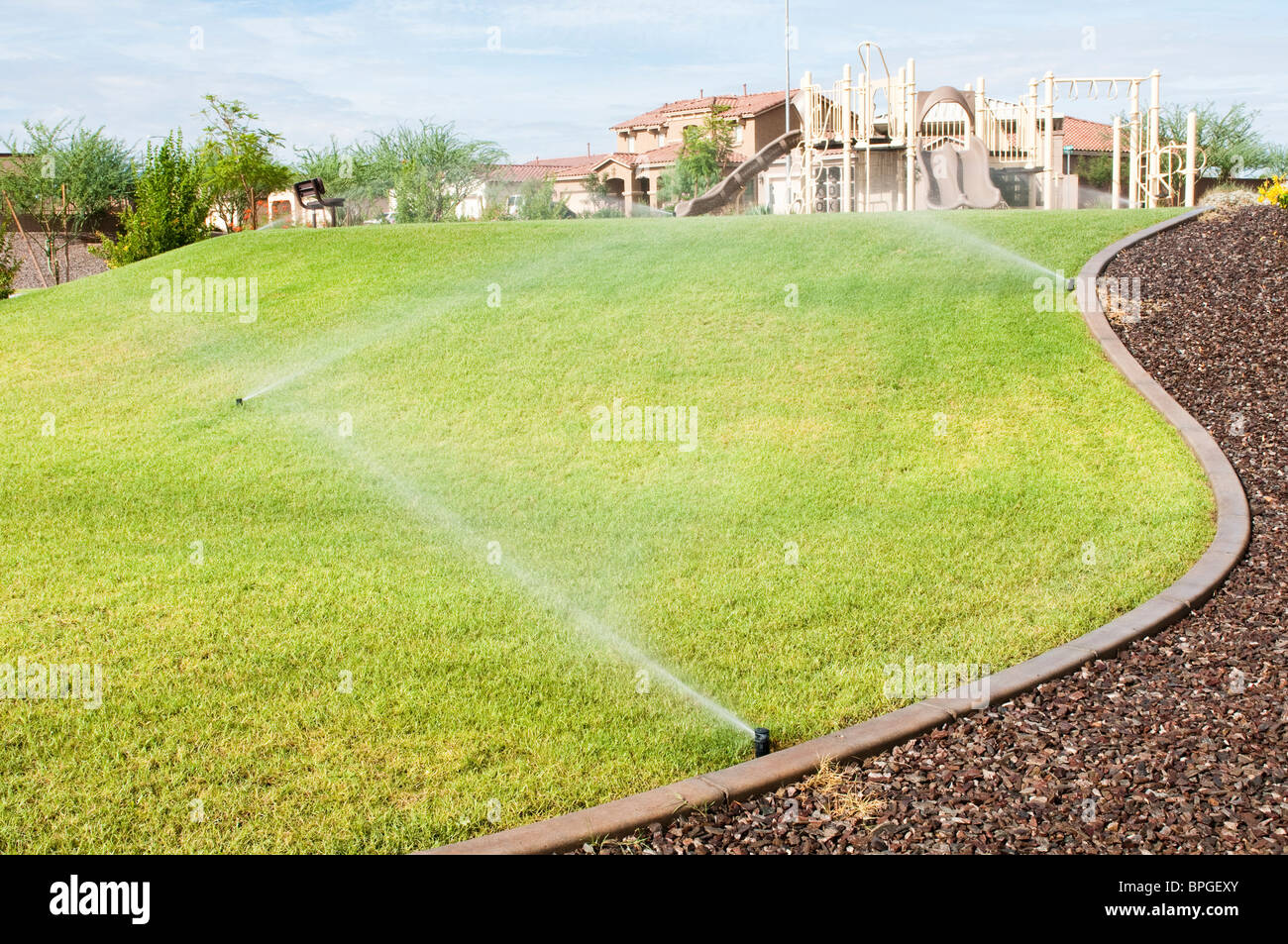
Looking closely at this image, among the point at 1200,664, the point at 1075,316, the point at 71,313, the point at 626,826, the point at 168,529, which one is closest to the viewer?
the point at 626,826

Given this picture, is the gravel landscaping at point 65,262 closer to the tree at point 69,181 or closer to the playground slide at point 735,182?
the tree at point 69,181

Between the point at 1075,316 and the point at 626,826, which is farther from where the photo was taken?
the point at 1075,316

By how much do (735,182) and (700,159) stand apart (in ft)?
61.4

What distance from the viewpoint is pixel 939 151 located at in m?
19.5

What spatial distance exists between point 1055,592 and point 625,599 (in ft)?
7.70

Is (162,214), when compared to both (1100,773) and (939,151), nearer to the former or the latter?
(939,151)

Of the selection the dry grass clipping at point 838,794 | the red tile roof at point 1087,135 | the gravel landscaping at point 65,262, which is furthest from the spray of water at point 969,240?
the red tile roof at point 1087,135

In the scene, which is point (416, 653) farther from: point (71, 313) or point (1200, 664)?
point (71, 313)

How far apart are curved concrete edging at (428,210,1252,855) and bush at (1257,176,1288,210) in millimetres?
5351

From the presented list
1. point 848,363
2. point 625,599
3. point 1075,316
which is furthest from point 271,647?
point 1075,316

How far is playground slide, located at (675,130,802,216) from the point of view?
23750 millimetres

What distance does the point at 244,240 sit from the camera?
16500mm

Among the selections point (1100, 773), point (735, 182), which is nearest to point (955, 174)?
point (735, 182)

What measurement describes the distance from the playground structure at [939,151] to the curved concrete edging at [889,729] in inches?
501
